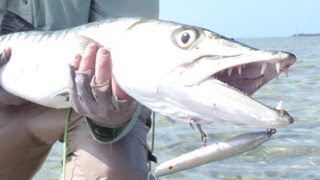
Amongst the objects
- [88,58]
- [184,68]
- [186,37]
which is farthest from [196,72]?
[88,58]

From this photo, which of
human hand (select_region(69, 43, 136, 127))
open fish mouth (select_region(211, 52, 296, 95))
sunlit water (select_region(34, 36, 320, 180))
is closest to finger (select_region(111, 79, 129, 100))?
human hand (select_region(69, 43, 136, 127))

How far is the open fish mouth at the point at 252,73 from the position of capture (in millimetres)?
2750

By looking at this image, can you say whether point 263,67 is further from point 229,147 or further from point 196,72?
point 229,147

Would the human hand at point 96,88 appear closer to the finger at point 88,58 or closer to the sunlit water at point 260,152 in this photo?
the finger at point 88,58

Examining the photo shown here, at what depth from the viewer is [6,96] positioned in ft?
15.0

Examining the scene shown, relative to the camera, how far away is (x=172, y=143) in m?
8.77

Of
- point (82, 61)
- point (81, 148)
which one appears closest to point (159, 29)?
point (82, 61)

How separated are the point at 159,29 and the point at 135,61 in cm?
18

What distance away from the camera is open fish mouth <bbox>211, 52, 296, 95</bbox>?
2.75 metres

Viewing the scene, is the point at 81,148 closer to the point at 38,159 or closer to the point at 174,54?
the point at 38,159

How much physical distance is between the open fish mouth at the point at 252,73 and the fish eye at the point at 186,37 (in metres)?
0.25

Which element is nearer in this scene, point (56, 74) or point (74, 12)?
Answer: point (56, 74)

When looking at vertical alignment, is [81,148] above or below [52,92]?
below

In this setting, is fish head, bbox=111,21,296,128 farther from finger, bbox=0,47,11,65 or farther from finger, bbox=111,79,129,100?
finger, bbox=0,47,11,65
